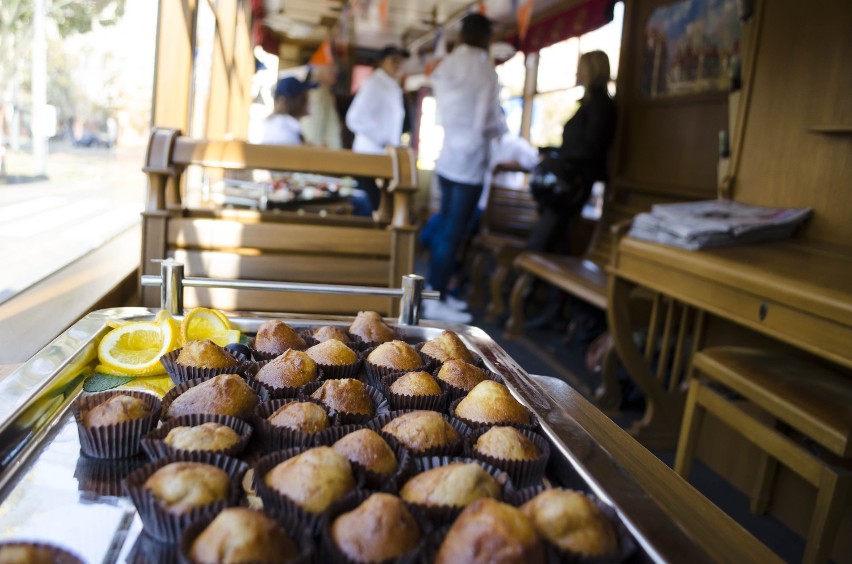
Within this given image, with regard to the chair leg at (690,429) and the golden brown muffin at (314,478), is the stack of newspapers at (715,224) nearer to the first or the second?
the chair leg at (690,429)

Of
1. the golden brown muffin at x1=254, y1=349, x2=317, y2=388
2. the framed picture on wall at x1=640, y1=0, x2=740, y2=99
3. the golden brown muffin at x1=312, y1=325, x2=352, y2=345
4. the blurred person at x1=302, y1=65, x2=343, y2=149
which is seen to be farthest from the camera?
the blurred person at x1=302, y1=65, x2=343, y2=149

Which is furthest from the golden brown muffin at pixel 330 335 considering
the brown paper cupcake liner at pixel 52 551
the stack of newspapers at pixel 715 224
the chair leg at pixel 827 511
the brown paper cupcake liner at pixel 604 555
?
the stack of newspapers at pixel 715 224

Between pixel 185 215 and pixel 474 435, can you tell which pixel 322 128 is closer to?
pixel 185 215

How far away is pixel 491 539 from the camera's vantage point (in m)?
0.61

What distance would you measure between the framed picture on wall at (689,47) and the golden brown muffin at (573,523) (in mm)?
3294

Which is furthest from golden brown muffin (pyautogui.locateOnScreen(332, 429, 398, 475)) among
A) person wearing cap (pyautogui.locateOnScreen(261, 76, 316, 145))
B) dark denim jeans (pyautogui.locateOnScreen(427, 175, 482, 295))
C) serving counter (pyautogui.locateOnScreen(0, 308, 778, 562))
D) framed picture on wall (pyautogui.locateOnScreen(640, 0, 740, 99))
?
person wearing cap (pyautogui.locateOnScreen(261, 76, 316, 145))

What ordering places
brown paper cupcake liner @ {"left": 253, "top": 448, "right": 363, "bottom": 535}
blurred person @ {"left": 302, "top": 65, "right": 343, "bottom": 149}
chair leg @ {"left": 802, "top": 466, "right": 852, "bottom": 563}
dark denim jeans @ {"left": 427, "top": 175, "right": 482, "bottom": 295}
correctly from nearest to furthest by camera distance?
1. brown paper cupcake liner @ {"left": 253, "top": 448, "right": 363, "bottom": 535}
2. chair leg @ {"left": 802, "top": 466, "right": 852, "bottom": 563}
3. dark denim jeans @ {"left": 427, "top": 175, "right": 482, "bottom": 295}
4. blurred person @ {"left": 302, "top": 65, "right": 343, "bottom": 149}

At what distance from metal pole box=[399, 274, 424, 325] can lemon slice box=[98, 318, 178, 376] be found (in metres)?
0.46

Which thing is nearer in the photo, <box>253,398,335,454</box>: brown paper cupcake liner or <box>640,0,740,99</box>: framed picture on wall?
<box>253,398,335,454</box>: brown paper cupcake liner

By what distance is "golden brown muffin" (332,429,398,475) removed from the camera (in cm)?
78

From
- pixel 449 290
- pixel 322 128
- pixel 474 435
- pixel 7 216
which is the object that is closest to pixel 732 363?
pixel 474 435

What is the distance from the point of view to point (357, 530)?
64 centimetres

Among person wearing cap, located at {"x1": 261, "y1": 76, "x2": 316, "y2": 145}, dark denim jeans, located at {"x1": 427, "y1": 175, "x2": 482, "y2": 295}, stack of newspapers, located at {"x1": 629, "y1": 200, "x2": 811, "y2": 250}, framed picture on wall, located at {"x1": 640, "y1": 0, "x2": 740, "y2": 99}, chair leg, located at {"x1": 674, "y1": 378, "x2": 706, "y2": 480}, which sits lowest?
chair leg, located at {"x1": 674, "y1": 378, "x2": 706, "y2": 480}

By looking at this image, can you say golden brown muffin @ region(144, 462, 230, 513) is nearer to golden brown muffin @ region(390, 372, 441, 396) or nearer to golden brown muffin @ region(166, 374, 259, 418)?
golden brown muffin @ region(166, 374, 259, 418)
